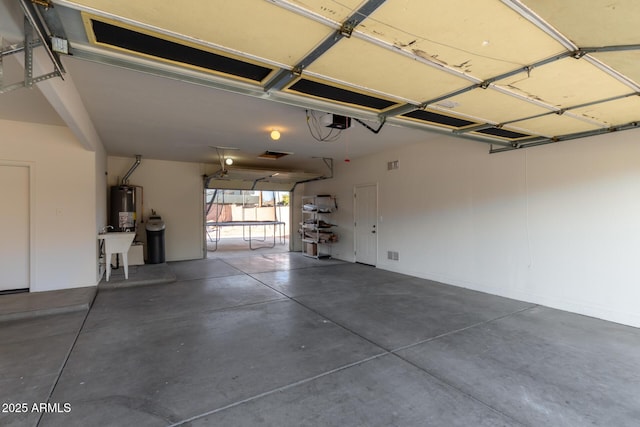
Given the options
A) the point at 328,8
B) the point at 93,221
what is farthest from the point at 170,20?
the point at 93,221

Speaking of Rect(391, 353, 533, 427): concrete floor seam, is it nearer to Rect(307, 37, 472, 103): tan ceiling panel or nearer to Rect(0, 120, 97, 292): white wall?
Rect(307, 37, 472, 103): tan ceiling panel

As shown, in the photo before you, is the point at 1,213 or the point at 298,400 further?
the point at 1,213

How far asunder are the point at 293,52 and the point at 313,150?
15.5 feet

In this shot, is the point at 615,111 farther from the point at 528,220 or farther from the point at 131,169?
the point at 131,169

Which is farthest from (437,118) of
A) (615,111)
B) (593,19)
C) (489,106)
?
(593,19)

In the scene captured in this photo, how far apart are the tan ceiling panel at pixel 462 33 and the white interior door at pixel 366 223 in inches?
203

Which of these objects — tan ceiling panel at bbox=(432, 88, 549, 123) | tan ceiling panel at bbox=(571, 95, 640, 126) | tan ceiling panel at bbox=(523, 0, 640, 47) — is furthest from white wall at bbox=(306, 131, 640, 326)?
tan ceiling panel at bbox=(523, 0, 640, 47)

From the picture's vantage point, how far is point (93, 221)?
477 cm

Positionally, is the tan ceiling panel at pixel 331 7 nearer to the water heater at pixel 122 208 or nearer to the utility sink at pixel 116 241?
the utility sink at pixel 116 241

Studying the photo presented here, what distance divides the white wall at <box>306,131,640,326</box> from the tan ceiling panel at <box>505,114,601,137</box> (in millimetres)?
479

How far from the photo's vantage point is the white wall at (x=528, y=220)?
3.60 m

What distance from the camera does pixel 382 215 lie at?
6836mm

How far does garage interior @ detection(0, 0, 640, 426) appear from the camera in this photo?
1.67 meters

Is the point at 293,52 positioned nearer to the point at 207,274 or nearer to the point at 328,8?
the point at 328,8
